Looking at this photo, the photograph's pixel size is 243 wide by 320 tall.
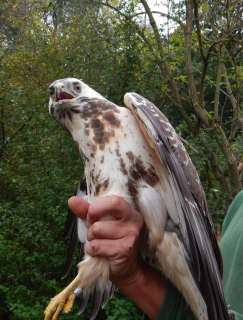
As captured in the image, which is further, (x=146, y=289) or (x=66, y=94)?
(x=66, y=94)

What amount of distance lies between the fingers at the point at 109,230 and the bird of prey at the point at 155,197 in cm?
13

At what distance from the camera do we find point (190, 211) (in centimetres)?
253

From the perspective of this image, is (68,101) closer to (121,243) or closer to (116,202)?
(116,202)

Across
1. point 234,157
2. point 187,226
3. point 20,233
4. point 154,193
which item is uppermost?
point 154,193

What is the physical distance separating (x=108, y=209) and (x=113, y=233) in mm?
101

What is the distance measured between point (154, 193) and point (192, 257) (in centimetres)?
34

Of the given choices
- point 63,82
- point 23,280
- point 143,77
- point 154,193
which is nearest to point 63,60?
point 143,77

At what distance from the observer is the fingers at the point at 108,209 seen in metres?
2.28

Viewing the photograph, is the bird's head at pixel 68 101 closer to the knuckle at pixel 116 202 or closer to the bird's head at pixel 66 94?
the bird's head at pixel 66 94

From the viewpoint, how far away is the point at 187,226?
2.51 meters

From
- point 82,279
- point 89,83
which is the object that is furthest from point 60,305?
point 89,83

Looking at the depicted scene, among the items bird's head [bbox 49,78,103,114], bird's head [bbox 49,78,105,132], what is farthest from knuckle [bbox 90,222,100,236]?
bird's head [bbox 49,78,103,114]

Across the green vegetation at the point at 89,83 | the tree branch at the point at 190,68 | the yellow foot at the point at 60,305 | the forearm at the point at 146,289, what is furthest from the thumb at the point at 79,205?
the tree branch at the point at 190,68

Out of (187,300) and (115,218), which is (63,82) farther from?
(187,300)
